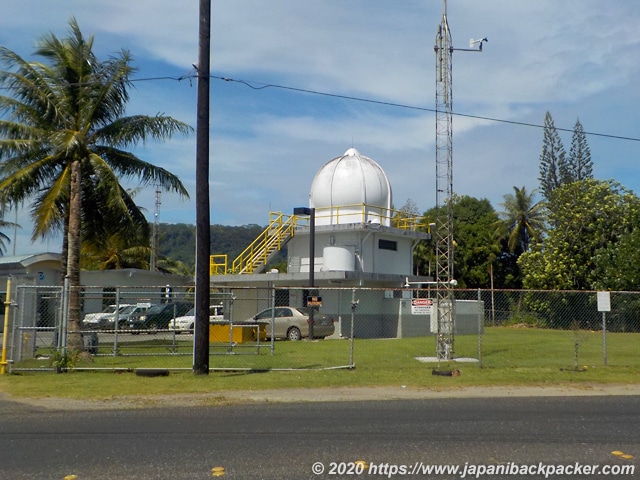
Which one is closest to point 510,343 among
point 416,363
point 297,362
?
point 416,363

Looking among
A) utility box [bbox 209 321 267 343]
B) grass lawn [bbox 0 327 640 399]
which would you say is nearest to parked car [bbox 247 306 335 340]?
utility box [bbox 209 321 267 343]

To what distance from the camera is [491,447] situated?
8453 mm

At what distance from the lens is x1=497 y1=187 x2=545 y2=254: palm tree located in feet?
202

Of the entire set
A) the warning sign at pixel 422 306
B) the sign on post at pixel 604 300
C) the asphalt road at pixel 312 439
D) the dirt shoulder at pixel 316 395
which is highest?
the sign on post at pixel 604 300

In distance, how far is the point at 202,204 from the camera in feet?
52.9

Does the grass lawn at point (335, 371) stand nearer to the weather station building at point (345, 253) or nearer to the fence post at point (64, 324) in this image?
the fence post at point (64, 324)

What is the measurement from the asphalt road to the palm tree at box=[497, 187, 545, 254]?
5071cm

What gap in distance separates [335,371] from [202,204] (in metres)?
5.03

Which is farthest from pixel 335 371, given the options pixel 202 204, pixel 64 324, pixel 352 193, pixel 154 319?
pixel 352 193

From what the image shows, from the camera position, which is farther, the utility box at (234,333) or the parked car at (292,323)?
the parked car at (292,323)

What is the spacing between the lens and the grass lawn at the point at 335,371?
14.5m

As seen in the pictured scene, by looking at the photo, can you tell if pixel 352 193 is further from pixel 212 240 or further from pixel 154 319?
pixel 212 240

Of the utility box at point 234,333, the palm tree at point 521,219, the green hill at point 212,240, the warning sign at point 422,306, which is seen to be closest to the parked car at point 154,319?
the utility box at point 234,333

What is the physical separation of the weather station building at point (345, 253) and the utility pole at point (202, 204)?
1609 centimetres
